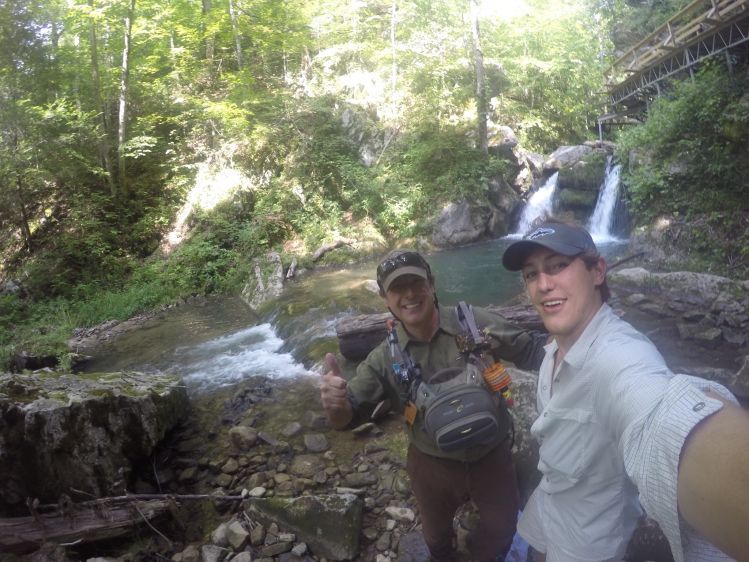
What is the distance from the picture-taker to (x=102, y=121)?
16062 mm

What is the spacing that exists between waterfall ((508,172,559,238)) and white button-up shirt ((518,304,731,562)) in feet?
53.7

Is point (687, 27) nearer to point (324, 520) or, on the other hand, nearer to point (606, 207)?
point (606, 207)

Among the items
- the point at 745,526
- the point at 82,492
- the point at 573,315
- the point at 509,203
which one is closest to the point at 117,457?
the point at 82,492

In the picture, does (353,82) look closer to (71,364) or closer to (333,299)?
(333,299)

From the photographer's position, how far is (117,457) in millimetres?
3807

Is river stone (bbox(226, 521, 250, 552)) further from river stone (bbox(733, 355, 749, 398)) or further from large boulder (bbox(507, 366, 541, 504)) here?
river stone (bbox(733, 355, 749, 398))

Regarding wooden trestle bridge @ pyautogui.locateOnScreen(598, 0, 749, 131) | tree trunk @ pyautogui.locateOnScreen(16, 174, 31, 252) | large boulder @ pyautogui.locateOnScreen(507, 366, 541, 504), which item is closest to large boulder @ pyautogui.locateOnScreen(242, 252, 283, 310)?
tree trunk @ pyautogui.locateOnScreen(16, 174, 31, 252)

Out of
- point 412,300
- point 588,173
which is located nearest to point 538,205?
point 588,173

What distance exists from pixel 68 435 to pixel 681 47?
18190mm

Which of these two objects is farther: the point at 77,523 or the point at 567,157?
the point at 567,157

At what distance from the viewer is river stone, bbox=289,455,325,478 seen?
4.07 m

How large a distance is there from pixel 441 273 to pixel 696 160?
704 centimetres

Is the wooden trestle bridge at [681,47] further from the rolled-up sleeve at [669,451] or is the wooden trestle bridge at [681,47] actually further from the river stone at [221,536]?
the river stone at [221,536]

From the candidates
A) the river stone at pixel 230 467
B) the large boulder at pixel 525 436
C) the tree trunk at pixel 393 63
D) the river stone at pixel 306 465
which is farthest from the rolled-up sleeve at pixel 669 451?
the tree trunk at pixel 393 63
